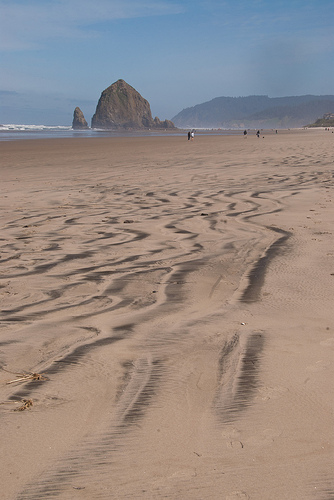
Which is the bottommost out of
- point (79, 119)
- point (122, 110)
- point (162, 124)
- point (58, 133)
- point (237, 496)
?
point (237, 496)

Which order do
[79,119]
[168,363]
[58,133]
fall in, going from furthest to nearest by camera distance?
1. [79,119]
2. [58,133]
3. [168,363]

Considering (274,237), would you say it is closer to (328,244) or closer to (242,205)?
(328,244)

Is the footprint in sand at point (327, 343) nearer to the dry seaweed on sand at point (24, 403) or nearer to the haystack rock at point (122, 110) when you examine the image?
the dry seaweed on sand at point (24, 403)

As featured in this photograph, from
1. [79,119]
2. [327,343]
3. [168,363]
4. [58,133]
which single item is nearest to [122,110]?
[79,119]

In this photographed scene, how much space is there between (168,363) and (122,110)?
126 m

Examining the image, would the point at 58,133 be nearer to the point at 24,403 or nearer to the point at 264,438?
the point at 24,403

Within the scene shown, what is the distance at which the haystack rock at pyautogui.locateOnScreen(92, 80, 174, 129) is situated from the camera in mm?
120938

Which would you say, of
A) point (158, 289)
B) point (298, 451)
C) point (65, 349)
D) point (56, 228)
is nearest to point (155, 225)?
point (56, 228)

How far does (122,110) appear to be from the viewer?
403 ft

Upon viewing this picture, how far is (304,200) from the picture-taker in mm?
6758

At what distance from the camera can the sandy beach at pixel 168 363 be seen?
59.6 inches

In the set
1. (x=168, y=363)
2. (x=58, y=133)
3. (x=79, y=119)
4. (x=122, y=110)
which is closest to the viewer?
(x=168, y=363)

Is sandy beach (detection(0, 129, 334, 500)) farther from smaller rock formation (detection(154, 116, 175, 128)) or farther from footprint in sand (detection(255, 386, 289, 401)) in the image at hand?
smaller rock formation (detection(154, 116, 175, 128))

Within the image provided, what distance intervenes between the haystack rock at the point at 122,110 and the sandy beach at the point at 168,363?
11844 cm
